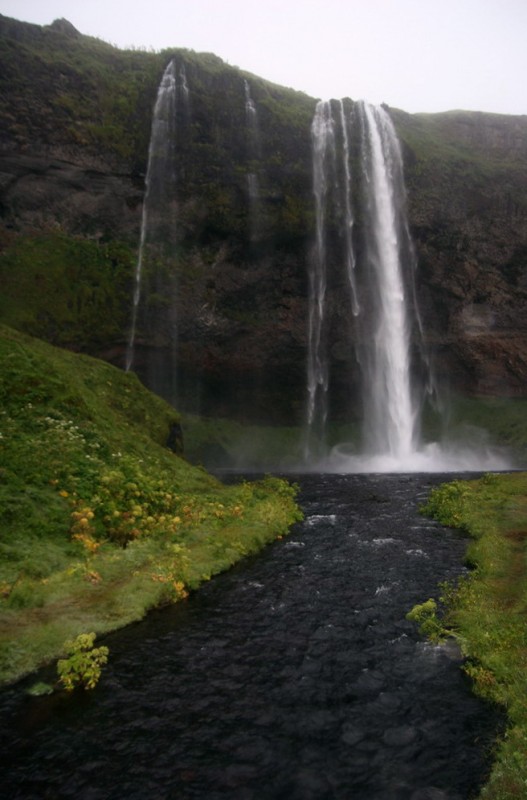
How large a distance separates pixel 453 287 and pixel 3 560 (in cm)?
5228

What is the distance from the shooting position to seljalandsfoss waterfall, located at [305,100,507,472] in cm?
5141

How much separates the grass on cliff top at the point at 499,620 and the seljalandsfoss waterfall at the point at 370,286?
97.6 feet

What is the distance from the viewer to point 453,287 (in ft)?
184

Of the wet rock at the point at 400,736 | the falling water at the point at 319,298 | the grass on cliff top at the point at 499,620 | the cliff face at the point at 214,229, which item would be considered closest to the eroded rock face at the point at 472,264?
the cliff face at the point at 214,229

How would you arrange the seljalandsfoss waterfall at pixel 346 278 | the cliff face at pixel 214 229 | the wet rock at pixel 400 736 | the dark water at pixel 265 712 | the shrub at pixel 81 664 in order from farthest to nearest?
1. the seljalandsfoss waterfall at pixel 346 278
2. the cliff face at pixel 214 229
3. the shrub at pixel 81 664
4. the wet rock at pixel 400 736
5. the dark water at pixel 265 712

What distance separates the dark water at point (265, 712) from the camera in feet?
23.2

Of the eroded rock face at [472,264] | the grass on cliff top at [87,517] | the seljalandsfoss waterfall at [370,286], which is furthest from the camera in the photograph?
the eroded rock face at [472,264]

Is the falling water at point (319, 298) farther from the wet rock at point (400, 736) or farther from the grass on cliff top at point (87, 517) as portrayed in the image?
the wet rock at point (400, 736)

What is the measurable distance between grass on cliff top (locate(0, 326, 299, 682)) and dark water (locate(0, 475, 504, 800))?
3.75ft

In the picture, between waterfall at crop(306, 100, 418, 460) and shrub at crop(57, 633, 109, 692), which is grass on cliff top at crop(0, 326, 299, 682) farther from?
waterfall at crop(306, 100, 418, 460)

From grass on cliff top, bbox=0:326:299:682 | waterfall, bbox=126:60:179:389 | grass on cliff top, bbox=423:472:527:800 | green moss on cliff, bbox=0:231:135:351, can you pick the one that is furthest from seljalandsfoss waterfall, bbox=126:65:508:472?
grass on cliff top, bbox=423:472:527:800

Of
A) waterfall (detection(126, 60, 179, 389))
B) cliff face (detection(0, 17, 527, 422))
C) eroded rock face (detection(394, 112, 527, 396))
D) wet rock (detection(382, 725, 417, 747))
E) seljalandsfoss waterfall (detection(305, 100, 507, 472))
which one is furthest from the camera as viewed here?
eroded rock face (detection(394, 112, 527, 396))

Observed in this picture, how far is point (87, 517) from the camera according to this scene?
50.6 feet

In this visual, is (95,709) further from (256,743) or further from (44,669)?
(256,743)
